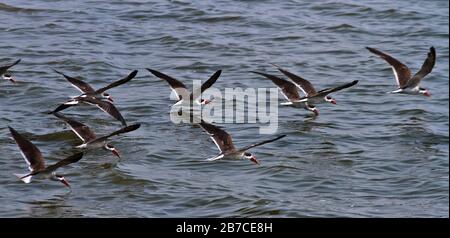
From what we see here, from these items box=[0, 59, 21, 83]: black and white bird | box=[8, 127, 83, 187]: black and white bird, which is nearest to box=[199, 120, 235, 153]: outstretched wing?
box=[8, 127, 83, 187]: black and white bird

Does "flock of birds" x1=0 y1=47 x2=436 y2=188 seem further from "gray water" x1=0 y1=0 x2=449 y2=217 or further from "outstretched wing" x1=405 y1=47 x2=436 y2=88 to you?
"gray water" x1=0 y1=0 x2=449 y2=217

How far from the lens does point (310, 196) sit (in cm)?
1525

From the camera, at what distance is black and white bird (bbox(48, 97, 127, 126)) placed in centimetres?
1742

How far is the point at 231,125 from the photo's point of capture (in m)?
18.6

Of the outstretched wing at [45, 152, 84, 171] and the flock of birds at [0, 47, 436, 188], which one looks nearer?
the outstretched wing at [45, 152, 84, 171]

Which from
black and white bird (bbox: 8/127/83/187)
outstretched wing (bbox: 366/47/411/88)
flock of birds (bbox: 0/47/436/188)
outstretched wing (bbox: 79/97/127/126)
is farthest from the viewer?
outstretched wing (bbox: 366/47/411/88)

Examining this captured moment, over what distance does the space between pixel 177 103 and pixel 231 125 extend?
1088 millimetres

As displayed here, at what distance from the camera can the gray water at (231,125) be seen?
49.1ft

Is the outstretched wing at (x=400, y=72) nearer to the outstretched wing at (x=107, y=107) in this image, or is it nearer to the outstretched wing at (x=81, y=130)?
the outstretched wing at (x=107, y=107)

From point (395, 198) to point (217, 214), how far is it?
251 cm

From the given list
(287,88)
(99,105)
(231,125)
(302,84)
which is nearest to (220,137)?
(231,125)

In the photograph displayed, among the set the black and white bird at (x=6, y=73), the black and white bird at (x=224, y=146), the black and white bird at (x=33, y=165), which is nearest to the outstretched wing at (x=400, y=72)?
the black and white bird at (x=224, y=146)

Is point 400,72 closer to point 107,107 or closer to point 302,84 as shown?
point 302,84

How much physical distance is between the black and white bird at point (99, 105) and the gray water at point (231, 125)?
1.05ft
